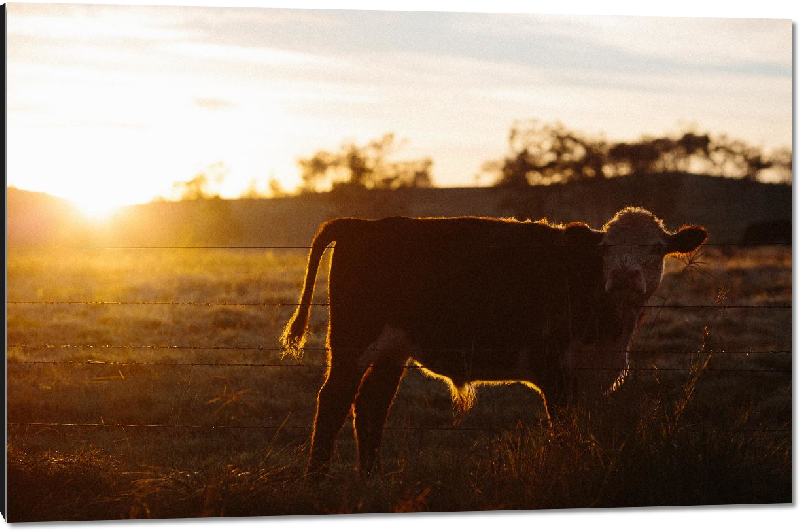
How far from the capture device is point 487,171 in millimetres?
43375

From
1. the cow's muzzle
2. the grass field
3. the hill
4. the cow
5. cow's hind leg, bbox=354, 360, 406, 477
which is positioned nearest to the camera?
the grass field

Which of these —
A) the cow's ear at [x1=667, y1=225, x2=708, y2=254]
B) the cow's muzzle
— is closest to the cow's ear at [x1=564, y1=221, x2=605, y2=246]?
the cow's muzzle

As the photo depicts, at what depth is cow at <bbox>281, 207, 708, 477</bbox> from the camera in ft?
18.9

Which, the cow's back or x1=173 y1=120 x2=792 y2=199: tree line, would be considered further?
x1=173 y1=120 x2=792 y2=199: tree line

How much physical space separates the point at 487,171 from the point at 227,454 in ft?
124

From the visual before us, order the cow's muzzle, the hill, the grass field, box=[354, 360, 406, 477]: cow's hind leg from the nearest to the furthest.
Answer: the grass field, the cow's muzzle, box=[354, 360, 406, 477]: cow's hind leg, the hill

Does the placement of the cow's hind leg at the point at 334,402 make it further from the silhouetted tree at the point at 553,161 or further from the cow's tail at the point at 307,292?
the silhouetted tree at the point at 553,161

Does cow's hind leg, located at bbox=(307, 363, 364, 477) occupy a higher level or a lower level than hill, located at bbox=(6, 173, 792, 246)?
lower


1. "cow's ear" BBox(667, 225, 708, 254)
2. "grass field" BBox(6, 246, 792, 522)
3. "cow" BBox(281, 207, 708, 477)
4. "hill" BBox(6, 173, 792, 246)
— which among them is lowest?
"grass field" BBox(6, 246, 792, 522)

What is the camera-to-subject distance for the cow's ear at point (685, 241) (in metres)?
6.07

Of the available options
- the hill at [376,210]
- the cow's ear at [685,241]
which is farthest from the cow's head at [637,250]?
the hill at [376,210]

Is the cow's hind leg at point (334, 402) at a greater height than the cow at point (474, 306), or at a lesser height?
lesser

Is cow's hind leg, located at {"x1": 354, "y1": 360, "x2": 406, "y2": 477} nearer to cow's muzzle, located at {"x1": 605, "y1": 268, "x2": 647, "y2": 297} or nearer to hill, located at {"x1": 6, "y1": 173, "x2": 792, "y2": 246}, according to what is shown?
cow's muzzle, located at {"x1": 605, "y1": 268, "x2": 647, "y2": 297}

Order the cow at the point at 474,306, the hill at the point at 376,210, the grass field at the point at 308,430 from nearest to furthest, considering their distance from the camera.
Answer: the grass field at the point at 308,430, the cow at the point at 474,306, the hill at the point at 376,210
